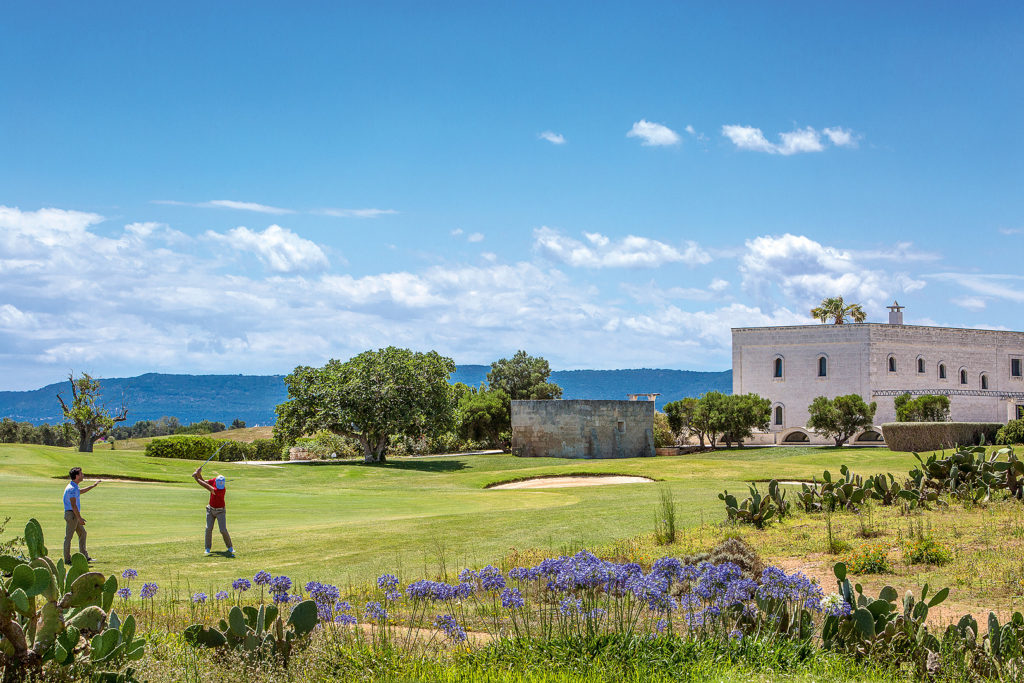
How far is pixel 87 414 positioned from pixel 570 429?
2587 cm

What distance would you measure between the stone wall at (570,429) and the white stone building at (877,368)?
2441 cm

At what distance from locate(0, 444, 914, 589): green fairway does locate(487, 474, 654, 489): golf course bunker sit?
0.60 m

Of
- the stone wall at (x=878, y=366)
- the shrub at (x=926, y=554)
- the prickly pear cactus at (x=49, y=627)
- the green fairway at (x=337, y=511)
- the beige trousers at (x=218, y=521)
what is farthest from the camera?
the stone wall at (x=878, y=366)

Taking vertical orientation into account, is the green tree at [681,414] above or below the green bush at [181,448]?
above

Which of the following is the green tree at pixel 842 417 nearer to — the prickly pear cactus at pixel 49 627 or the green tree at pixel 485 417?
the green tree at pixel 485 417

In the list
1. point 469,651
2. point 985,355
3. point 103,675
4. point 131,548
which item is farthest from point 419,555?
point 985,355

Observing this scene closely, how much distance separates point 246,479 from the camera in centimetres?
3625

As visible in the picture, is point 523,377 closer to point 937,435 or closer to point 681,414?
point 681,414

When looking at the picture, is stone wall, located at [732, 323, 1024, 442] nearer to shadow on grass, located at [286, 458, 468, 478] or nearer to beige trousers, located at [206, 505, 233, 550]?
shadow on grass, located at [286, 458, 468, 478]

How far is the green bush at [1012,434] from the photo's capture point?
38.6 metres

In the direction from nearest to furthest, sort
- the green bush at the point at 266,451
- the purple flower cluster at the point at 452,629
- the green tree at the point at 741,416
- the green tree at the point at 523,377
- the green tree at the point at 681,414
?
the purple flower cluster at the point at 452,629 → the green bush at the point at 266,451 → the green tree at the point at 741,416 → the green tree at the point at 681,414 → the green tree at the point at 523,377

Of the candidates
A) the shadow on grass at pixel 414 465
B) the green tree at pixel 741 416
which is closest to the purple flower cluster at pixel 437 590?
the shadow on grass at pixel 414 465

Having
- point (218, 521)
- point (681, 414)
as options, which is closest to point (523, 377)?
point (681, 414)

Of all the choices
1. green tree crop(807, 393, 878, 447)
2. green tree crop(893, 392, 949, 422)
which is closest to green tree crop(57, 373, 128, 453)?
green tree crop(807, 393, 878, 447)
